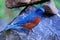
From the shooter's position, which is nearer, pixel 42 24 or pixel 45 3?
pixel 42 24

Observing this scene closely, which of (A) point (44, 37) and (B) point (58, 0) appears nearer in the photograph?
(A) point (44, 37)

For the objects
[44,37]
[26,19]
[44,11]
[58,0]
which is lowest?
[44,37]

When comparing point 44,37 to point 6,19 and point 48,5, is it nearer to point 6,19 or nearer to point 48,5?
point 48,5

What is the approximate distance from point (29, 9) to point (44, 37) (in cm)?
32

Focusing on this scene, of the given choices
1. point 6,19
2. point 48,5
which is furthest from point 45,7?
point 6,19

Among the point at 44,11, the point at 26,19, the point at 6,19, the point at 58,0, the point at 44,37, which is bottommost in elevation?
the point at 44,37

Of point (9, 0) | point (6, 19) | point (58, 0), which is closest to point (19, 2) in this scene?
point (9, 0)

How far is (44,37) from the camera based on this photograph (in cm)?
144

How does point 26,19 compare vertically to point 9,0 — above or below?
below

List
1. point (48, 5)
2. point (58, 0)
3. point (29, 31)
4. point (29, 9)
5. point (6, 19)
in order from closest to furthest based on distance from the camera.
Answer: point (29, 31) < point (48, 5) < point (29, 9) < point (6, 19) < point (58, 0)

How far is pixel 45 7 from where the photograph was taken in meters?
1.58

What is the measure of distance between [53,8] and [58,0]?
3.12 meters

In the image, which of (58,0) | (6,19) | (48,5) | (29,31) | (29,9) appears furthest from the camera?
(58,0)

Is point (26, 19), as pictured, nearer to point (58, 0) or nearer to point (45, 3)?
point (45, 3)
